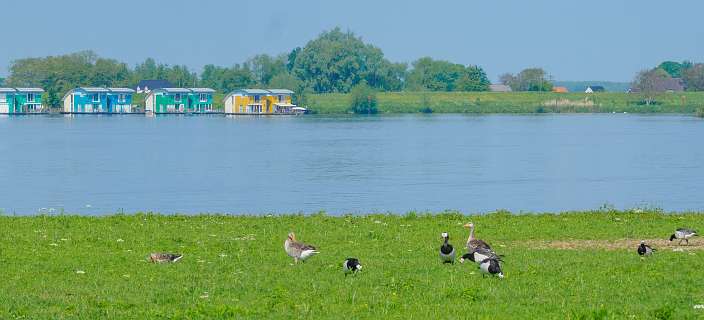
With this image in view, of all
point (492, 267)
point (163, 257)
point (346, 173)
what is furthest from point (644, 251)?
point (346, 173)

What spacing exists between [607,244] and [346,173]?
37.9 m

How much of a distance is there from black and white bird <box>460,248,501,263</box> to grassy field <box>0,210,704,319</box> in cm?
18

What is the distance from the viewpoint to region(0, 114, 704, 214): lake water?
43000mm

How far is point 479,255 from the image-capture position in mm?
18578

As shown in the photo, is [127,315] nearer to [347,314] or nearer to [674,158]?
[347,314]

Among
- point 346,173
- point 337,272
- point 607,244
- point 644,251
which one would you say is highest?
point 644,251

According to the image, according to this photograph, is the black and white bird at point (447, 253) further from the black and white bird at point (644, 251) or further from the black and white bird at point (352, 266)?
the black and white bird at point (644, 251)

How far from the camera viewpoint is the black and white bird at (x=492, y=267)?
56.7 ft

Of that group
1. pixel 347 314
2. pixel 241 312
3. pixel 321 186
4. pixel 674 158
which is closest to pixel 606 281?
pixel 347 314

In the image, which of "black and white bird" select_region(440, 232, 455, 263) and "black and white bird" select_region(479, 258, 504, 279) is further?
"black and white bird" select_region(440, 232, 455, 263)

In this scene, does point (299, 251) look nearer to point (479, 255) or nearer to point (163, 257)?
point (163, 257)

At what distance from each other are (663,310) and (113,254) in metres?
10.1

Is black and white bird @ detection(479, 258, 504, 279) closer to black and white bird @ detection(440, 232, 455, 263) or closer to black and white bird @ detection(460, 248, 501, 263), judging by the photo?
black and white bird @ detection(460, 248, 501, 263)

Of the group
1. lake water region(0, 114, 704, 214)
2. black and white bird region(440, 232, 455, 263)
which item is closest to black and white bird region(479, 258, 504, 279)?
black and white bird region(440, 232, 455, 263)
